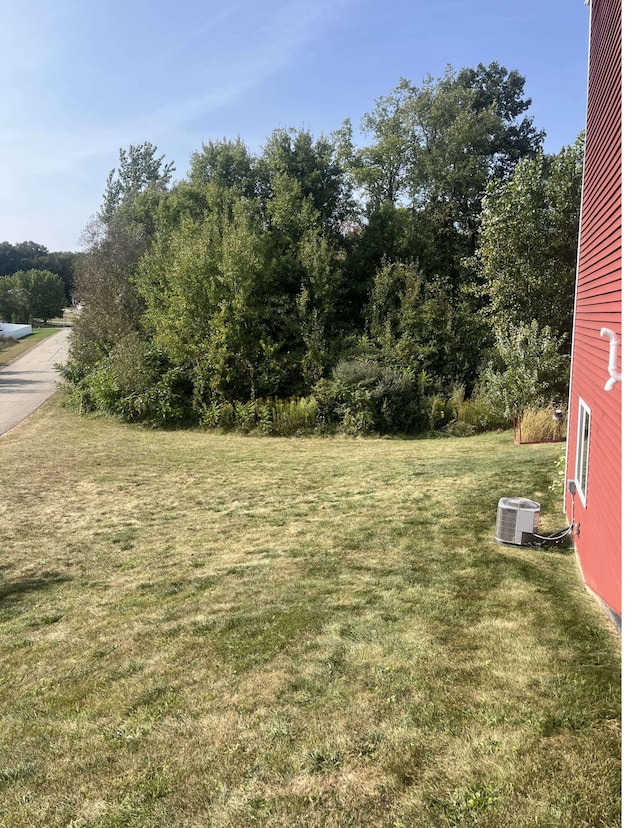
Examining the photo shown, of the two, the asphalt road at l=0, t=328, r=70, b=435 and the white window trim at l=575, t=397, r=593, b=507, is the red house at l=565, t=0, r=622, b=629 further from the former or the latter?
the asphalt road at l=0, t=328, r=70, b=435

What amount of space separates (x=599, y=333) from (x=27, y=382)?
24337mm

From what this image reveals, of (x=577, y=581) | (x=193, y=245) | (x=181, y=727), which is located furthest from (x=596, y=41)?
(x=193, y=245)

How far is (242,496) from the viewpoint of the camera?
9.26 meters

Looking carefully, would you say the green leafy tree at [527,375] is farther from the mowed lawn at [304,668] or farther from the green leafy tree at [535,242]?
the mowed lawn at [304,668]

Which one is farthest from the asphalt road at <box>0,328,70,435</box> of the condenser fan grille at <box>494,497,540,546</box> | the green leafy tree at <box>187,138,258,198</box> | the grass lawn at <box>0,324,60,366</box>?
the condenser fan grille at <box>494,497,540,546</box>

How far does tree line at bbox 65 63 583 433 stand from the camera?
1581 centimetres

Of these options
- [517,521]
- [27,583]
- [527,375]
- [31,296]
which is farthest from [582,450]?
[31,296]

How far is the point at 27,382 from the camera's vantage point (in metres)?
24.2

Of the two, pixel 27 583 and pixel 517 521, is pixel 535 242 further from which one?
pixel 27 583

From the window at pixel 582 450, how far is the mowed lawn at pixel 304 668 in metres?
0.90

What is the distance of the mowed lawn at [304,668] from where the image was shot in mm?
2680

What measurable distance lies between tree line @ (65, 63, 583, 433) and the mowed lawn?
7315 millimetres

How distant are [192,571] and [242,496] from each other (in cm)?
304
